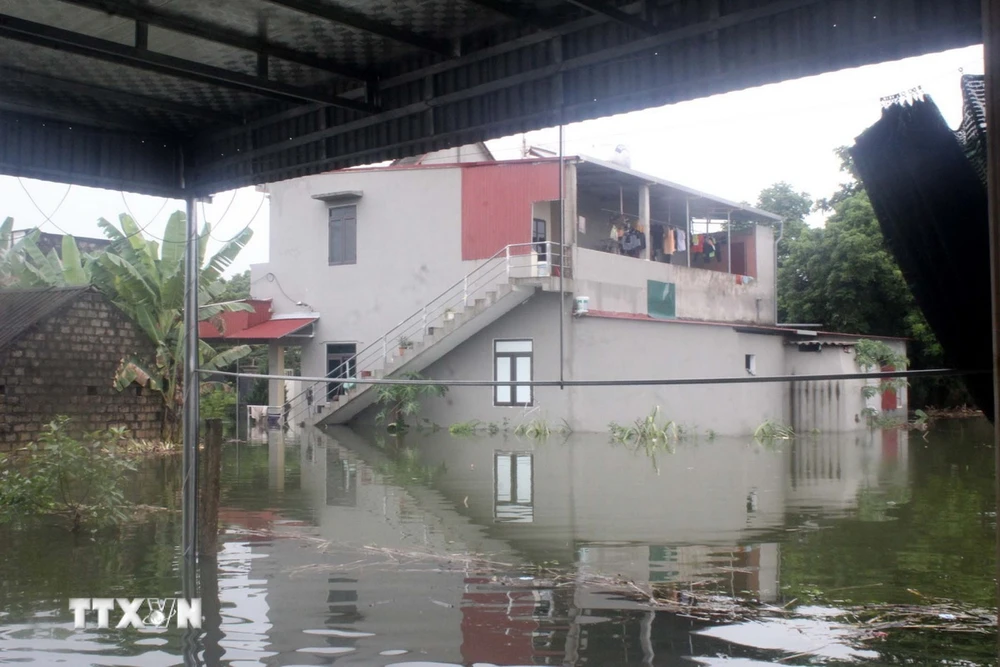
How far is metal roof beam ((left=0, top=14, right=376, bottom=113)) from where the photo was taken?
6.49 meters

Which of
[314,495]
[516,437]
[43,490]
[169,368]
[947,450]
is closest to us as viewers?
[43,490]

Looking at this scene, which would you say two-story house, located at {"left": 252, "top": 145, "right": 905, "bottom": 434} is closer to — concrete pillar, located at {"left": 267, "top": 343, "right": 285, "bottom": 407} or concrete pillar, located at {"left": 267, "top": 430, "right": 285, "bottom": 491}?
concrete pillar, located at {"left": 267, "top": 343, "right": 285, "bottom": 407}

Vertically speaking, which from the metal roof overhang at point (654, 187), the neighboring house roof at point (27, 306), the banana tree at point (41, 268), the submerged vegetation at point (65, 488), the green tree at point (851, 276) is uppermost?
the metal roof overhang at point (654, 187)

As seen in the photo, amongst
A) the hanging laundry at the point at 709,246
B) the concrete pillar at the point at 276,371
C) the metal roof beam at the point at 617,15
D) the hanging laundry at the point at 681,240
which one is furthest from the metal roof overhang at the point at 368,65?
the hanging laundry at the point at 709,246

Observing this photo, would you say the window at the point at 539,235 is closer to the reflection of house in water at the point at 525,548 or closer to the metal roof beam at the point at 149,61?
the reflection of house in water at the point at 525,548

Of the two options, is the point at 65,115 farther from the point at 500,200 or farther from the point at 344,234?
the point at 344,234

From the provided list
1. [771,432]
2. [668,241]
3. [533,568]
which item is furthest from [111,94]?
[668,241]

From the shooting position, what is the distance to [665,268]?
2886 cm

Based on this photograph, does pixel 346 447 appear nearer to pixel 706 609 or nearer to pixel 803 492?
pixel 803 492

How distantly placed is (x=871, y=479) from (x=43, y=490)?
41.5 feet

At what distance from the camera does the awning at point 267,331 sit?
30047 millimetres

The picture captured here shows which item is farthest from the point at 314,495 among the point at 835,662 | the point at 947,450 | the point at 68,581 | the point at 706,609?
the point at 947,450

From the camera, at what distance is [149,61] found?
6863mm

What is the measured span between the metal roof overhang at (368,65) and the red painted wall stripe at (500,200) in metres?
17.8
